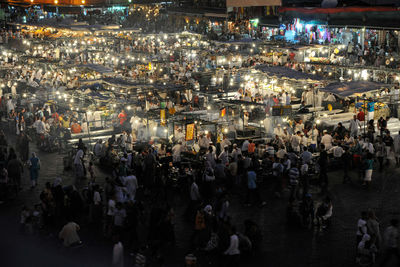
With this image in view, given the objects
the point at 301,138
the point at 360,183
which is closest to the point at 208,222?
the point at 360,183

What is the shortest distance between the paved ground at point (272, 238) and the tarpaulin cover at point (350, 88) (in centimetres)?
622

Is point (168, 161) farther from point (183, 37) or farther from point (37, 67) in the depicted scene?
point (183, 37)

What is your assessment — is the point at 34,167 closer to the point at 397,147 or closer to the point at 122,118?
the point at 122,118

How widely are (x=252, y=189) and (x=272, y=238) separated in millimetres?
2366

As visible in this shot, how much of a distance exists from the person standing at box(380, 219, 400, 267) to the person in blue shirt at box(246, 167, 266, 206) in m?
4.93

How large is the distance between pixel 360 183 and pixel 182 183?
596cm

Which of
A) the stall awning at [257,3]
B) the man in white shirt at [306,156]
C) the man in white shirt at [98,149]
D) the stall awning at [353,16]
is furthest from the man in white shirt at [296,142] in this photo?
the stall awning at [257,3]

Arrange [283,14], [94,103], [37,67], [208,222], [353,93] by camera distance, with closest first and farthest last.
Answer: [208,222]
[353,93]
[94,103]
[37,67]
[283,14]

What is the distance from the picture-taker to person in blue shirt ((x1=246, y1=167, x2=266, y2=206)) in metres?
16.0

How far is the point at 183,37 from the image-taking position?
49.0 m

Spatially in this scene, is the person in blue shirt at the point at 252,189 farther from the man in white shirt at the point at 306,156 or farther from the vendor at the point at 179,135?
the vendor at the point at 179,135

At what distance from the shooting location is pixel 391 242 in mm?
11836

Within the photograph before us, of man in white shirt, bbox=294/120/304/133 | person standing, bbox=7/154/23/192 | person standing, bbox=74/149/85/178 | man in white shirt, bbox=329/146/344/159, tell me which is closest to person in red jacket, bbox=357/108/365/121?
man in white shirt, bbox=294/120/304/133

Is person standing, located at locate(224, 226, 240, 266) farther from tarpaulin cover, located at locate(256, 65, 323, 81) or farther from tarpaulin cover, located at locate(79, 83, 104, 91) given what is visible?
tarpaulin cover, located at locate(79, 83, 104, 91)
